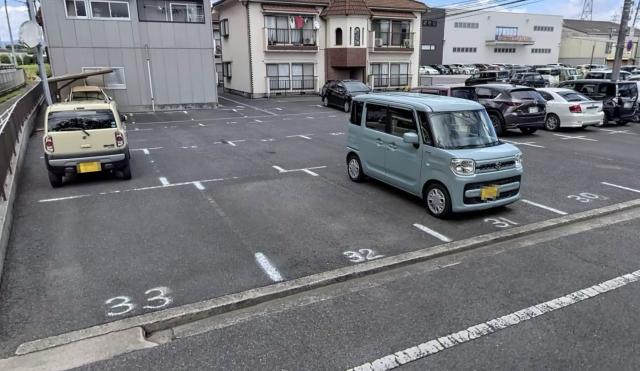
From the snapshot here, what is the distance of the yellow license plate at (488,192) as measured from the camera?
6.26 m

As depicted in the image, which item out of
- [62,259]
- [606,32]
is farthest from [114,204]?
[606,32]

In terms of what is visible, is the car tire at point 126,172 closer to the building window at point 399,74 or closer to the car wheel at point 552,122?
the car wheel at point 552,122

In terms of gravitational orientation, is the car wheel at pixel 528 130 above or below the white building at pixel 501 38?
below

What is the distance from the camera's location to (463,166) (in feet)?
20.1

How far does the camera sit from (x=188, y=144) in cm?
1284

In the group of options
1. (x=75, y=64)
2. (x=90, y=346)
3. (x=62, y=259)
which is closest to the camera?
(x=90, y=346)

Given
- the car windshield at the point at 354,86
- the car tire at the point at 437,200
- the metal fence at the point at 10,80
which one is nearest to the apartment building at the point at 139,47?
the car windshield at the point at 354,86

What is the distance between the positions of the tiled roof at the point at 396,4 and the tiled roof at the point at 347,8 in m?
1.24

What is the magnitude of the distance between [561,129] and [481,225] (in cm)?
1159

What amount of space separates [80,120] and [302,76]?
22.2m

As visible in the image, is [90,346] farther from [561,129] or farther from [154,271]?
[561,129]

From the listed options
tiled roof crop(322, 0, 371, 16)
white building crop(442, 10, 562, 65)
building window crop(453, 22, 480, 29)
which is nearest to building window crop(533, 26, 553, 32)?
white building crop(442, 10, 562, 65)

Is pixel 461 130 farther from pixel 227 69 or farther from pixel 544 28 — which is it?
pixel 544 28

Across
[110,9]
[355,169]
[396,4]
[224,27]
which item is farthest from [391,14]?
[355,169]
